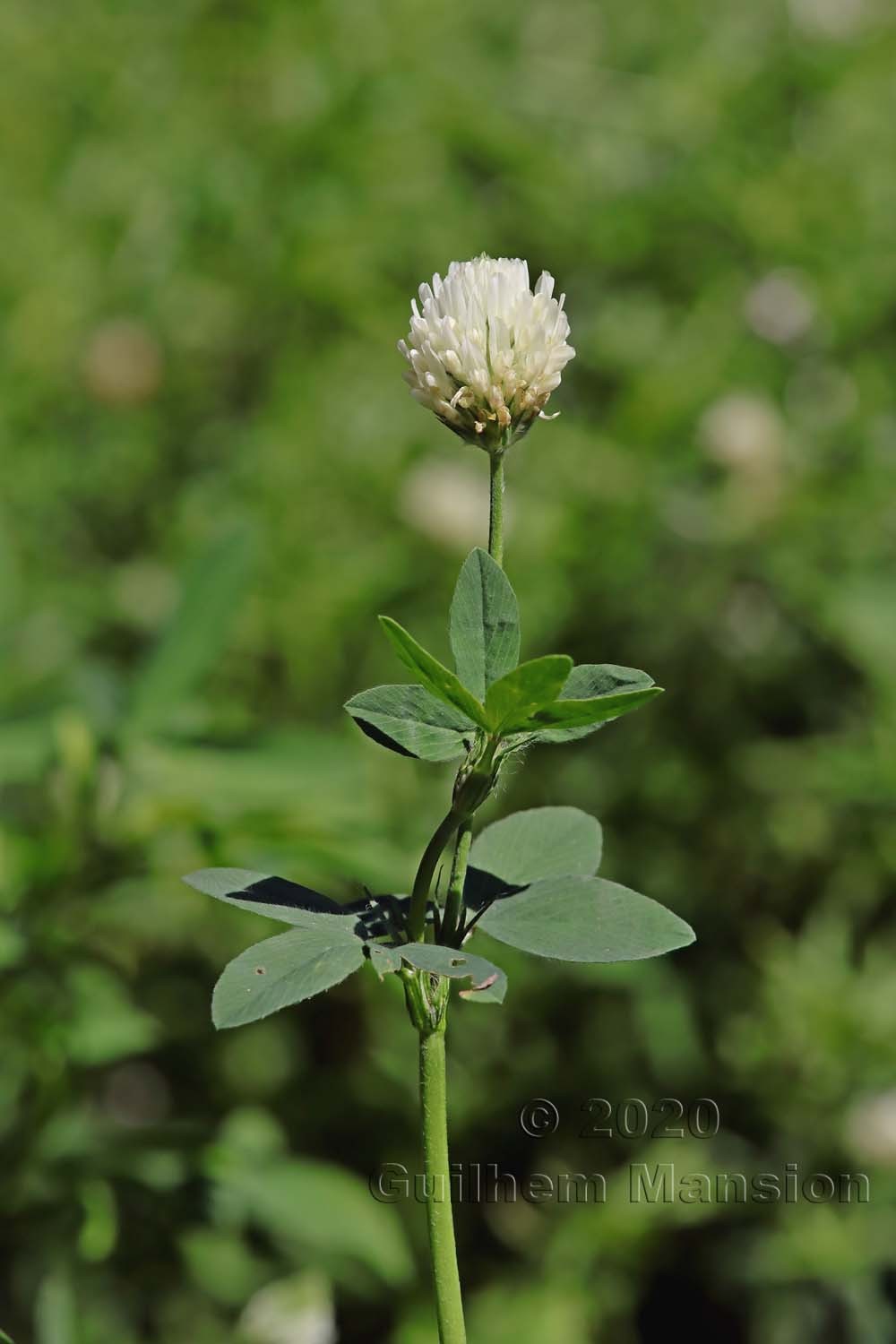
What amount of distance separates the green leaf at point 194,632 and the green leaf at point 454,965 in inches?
31.9

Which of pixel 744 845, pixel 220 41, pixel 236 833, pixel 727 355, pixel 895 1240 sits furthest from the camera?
pixel 220 41

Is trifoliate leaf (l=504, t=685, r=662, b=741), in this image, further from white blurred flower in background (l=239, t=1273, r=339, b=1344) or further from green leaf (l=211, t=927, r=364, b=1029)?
white blurred flower in background (l=239, t=1273, r=339, b=1344)

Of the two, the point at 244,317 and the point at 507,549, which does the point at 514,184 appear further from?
the point at 507,549

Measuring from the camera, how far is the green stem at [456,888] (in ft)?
1.70

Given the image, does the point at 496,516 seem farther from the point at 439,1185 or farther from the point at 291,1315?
the point at 291,1315

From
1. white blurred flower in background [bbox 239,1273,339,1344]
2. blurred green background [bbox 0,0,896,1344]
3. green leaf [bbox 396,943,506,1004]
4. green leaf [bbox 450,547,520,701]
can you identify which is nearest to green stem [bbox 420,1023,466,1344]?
green leaf [bbox 396,943,506,1004]

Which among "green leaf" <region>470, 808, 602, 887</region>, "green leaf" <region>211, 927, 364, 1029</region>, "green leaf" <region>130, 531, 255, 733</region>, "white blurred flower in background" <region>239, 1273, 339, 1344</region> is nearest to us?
"green leaf" <region>211, 927, 364, 1029</region>

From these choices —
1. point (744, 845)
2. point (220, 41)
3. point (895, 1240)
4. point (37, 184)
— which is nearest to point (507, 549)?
point (744, 845)

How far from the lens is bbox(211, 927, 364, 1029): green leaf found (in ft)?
1.56

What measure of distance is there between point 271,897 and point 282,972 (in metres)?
0.04

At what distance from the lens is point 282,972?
505 mm

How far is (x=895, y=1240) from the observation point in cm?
144

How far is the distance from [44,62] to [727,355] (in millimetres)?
1424

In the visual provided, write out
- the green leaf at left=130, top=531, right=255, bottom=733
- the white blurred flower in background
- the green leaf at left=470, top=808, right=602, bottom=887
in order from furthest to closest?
the green leaf at left=130, top=531, right=255, bottom=733
the white blurred flower in background
the green leaf at left=470, top=808, right=602, bottom=887
